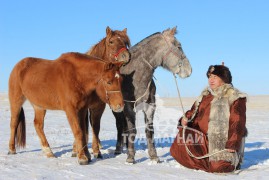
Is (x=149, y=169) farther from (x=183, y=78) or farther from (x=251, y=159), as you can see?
(x=251, y=159)

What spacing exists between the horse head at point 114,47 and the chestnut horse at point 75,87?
0.44 metres

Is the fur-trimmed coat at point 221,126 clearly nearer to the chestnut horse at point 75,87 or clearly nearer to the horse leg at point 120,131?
the chestnut horse at point 75,87

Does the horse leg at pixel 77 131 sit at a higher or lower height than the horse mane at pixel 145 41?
lower

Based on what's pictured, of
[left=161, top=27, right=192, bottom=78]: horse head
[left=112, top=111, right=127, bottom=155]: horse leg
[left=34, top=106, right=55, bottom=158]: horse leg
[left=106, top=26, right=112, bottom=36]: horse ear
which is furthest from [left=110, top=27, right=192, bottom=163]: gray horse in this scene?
[left=34, top=106, right=55, bottom=158]: horse leg

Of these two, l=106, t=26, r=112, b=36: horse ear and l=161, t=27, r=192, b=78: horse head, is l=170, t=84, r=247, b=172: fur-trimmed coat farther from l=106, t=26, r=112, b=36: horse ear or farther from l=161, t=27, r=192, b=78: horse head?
l=106, t=26, r=112, b=36: horse ear

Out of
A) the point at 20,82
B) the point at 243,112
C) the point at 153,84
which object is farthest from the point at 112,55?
the point at 243,112

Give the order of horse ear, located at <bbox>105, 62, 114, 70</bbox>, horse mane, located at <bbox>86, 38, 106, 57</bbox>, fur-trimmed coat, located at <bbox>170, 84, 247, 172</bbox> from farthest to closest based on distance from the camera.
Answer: horse mane, located at <bbox>86, 38, 106, 57</bbox>, horse ear, located at <bbox>105, 62, 114, 70</bbox>, fur-trimmed coat, located at <bbox>170, 84, 247, 172</bbox>

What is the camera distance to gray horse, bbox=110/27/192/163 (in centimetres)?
608

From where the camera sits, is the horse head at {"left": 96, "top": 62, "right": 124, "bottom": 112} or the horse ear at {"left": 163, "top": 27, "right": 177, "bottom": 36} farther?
the horse ear at {"left": 163, "top": 27, "right": 177, "bottom": 36}

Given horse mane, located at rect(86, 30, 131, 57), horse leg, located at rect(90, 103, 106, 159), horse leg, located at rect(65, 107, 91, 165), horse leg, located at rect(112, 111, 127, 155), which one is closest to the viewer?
horse leg, located at rect(65, 107, 91, 165)

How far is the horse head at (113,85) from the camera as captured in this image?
5516 millimetres

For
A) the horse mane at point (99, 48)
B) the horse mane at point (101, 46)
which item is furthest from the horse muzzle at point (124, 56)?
the horse mane at point (99, 48)

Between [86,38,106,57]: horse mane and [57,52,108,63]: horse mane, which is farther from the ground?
[86,38,106,57]: horse mane

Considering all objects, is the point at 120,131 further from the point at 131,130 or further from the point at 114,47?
the point at 114,47
